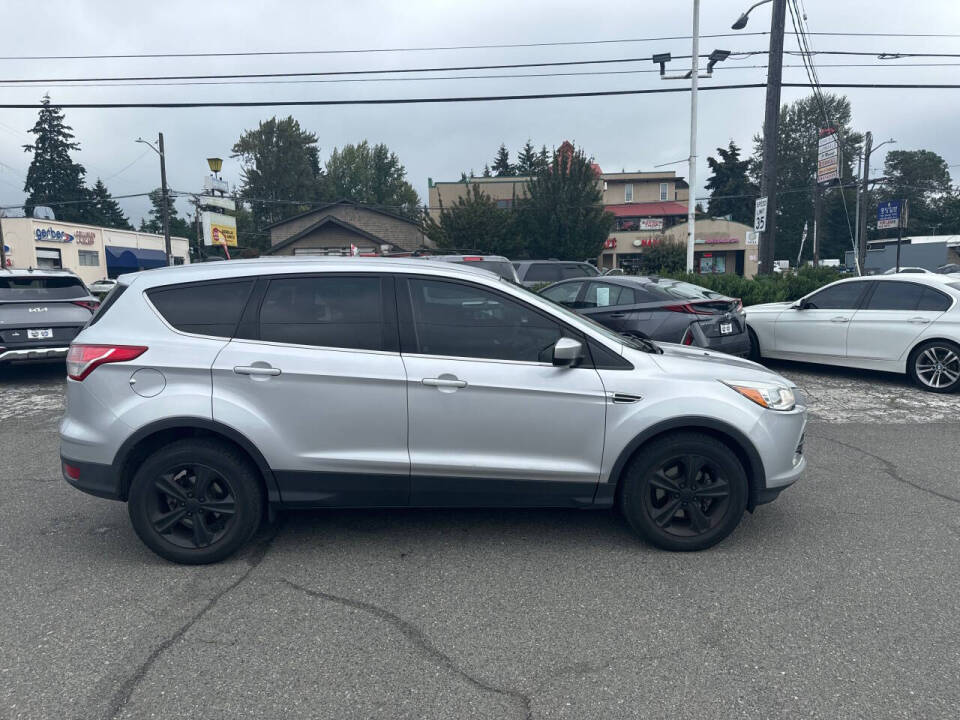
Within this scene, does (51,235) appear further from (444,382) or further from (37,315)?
(444,382)

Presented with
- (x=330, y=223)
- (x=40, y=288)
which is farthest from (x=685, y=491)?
(x=330, y=223)

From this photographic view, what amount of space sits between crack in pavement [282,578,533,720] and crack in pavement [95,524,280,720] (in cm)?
30

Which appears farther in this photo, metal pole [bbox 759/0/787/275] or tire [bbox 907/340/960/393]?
metal pole [bbox 759/0/787/275]

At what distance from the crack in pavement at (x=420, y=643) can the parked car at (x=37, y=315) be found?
23.7ft

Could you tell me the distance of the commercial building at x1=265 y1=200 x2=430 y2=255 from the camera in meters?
41.3

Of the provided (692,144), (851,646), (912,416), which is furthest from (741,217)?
(851,646)

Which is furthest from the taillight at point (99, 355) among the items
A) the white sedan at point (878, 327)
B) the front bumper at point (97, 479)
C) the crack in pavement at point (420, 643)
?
the white sedan at point (878, 327)

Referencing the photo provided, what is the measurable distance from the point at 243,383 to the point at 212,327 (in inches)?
15.7

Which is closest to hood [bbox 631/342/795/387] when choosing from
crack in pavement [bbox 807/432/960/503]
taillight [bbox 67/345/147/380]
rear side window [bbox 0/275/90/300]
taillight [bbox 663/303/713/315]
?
crack in pavement [bbox 807/432/960/503]

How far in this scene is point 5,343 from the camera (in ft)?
30.3

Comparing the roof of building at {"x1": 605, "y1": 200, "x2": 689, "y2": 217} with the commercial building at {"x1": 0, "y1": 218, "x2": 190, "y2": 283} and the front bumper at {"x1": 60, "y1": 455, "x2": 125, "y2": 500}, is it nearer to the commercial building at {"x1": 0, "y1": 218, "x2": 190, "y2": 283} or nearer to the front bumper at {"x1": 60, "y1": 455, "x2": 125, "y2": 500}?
the commercial building at {"x1": 0, "y1": 218, "x2": 190, "y2": 283}

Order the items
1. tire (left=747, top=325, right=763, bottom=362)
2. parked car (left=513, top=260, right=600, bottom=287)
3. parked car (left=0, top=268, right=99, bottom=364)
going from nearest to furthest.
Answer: parked car (left=0, top=268, right=99, bottom=364), tire (left=747, top=325, right=763, bottom=362), parked car (left=513, top=260, right=600, bottom=287)

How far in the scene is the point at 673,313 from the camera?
29.5 feet

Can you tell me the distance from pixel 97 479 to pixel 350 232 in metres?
38.7
